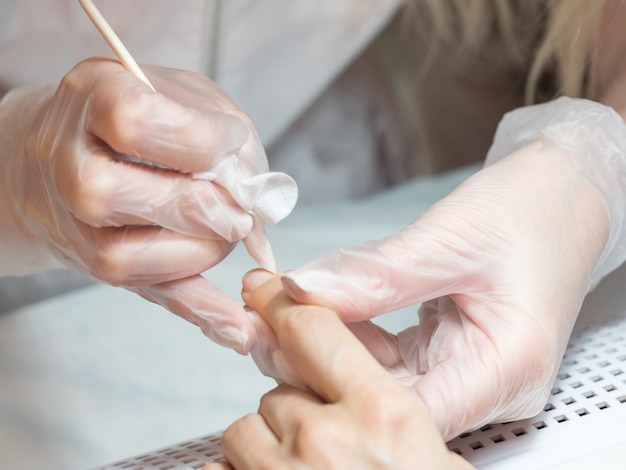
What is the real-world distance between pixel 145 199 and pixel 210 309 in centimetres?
9

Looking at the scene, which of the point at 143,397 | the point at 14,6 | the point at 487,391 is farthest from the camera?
the point at 14,6

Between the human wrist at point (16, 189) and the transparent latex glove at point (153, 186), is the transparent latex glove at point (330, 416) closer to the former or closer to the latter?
the transparent latex glove at point (153, 186)

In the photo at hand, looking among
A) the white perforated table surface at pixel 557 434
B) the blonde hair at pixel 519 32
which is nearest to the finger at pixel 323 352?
the white perforated table surface at pixel 557 434

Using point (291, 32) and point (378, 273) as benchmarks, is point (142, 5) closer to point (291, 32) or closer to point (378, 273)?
point (291, 32)

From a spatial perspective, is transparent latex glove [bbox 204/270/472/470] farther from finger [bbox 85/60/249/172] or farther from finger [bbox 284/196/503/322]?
finger [bbox 85/60/249/172]

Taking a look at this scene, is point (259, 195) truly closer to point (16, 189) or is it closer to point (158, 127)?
point (158, 127)

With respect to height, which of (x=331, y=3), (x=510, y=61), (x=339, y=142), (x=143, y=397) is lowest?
(x=143, y=397)

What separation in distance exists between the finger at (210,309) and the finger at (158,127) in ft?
0.30

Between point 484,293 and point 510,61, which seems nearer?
point 484,293

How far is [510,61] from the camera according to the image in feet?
3.84

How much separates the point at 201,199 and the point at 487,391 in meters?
0.24

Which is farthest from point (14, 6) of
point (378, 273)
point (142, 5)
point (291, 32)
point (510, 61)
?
point (510, 61)

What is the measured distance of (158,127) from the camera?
0.48 meters

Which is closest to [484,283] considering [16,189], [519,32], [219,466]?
[219,466]
